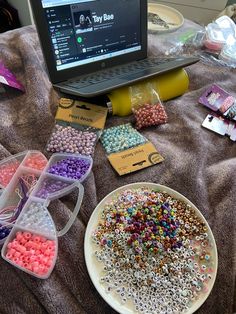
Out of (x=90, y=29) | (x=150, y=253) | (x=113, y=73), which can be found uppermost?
(x=90, y=29)

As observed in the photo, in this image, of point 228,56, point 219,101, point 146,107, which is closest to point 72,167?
point 146,107

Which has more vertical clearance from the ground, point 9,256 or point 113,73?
point 113,73

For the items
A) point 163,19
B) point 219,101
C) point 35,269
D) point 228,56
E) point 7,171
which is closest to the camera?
point 35,269

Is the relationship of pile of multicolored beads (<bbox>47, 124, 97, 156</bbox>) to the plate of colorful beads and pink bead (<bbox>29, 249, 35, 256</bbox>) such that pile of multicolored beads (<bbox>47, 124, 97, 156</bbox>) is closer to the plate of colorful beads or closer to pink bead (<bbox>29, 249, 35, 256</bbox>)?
the plate of colorful beads

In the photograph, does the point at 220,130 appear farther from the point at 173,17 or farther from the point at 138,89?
the point at 173,17

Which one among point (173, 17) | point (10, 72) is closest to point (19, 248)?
point (10, 72)

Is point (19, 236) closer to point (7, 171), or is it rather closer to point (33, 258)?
point (33, 258)

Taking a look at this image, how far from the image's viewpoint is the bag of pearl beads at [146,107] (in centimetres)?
79

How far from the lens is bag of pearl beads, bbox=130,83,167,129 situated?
790 mm

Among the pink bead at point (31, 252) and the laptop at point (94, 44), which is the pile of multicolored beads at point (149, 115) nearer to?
the laptop at point (94, 44)

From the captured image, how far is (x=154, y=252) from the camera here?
1.82 feet

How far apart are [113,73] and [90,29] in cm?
13

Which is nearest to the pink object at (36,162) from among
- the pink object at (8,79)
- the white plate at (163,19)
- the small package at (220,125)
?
the pink object at (8,79)

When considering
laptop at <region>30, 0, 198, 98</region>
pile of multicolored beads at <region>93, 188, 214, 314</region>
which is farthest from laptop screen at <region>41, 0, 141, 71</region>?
pile of multicolored beads at <region>93, 188, 214, 314</region>
